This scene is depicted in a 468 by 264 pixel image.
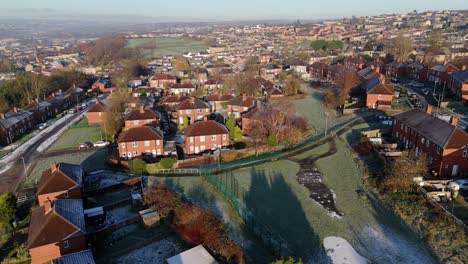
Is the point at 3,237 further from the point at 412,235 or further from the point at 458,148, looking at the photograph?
the point at 458,148

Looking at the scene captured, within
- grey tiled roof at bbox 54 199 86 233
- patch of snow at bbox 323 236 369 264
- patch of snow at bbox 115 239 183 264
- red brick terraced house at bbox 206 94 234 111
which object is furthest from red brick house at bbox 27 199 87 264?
red brick terraced house at bbox 206 94 234 111

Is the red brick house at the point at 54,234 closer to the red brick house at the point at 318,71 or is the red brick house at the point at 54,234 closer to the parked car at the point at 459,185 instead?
the parked car at the point at 459,185

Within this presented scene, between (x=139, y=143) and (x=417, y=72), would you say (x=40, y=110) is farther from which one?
(x=417, y=72)

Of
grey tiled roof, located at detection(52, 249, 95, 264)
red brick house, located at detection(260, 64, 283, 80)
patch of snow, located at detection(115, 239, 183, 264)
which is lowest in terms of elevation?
patch of snow, located at detection(115, 239, 183, 264)

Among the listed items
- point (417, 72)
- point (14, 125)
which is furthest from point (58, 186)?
point (417, 72)

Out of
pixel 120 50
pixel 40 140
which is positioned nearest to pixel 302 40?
pixel 120 50

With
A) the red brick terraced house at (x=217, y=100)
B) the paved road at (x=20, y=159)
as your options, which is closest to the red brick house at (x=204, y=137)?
the paved road at (x=20, y=159)

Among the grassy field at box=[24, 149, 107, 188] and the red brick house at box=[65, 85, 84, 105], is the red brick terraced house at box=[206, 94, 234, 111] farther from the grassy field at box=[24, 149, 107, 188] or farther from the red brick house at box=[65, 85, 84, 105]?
the red brick house at box=[65, 85, 84, 105]
